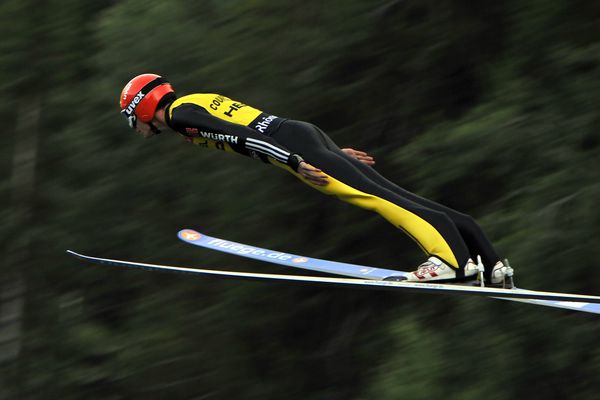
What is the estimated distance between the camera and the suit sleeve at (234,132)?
6.20 meters

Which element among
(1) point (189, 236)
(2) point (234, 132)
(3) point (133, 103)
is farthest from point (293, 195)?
(2) point (234, 132)

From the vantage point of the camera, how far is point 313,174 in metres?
6.13

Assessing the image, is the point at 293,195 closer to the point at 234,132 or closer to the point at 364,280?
the point at 234,132

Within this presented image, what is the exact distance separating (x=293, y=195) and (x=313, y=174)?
8.83 ft

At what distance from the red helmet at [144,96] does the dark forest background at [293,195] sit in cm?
204

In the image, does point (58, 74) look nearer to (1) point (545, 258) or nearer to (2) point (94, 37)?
(2) point (94, 37)

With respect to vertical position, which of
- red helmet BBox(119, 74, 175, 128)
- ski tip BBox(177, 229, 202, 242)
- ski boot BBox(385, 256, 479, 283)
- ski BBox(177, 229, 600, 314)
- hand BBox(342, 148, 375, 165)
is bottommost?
ski tip BBox(177, 229, 202, 242)

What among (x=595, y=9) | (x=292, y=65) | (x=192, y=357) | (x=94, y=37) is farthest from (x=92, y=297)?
(x=595, y=9)

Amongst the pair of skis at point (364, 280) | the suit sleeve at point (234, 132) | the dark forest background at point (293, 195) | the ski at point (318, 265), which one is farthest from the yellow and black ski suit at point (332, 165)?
the dark forest background at point (293, 195)

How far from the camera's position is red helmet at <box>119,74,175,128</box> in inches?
256

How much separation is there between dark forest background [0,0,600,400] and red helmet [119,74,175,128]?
204cm

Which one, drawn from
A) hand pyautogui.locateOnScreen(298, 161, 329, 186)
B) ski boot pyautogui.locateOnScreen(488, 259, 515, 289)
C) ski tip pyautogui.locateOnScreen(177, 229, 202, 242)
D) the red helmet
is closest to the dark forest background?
ski tip pyautogui.locateOnScreen(177, 229, 202, 242)

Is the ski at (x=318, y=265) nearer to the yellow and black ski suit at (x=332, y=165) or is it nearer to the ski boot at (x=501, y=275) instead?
the ski boot at (x=501, y=275)

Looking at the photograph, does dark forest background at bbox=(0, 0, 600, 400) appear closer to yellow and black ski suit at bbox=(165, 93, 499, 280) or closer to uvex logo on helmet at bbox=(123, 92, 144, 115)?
yellow and black ski suit at bbox=(165, 93, 499, 280)
